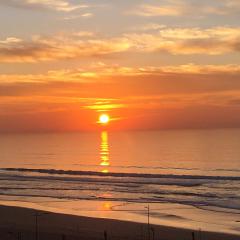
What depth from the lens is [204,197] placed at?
38625mm

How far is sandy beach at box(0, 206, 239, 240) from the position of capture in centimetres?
2342

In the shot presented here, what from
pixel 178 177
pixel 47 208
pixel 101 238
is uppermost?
pixel 178 177

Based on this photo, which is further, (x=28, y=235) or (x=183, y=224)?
(x=183, y=224)

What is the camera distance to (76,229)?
25.8 m

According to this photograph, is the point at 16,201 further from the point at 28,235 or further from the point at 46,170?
the point at 46,170

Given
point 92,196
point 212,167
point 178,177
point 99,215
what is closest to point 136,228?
point 99,215

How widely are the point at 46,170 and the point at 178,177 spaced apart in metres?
22.2

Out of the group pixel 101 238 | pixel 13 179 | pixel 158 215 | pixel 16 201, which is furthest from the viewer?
pixel 13 179

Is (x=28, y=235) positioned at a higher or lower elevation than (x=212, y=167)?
lower

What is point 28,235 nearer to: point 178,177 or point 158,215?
point 158,215

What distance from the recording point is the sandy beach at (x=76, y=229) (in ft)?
76.8

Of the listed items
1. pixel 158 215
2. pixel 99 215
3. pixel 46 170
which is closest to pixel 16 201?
pixel 99 215

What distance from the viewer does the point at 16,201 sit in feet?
121

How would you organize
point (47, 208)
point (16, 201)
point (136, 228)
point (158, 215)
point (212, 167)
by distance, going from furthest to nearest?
point (212, 167) → point (16, 201) → point (47, 208) → point (158, 215) → point (136, 228)
